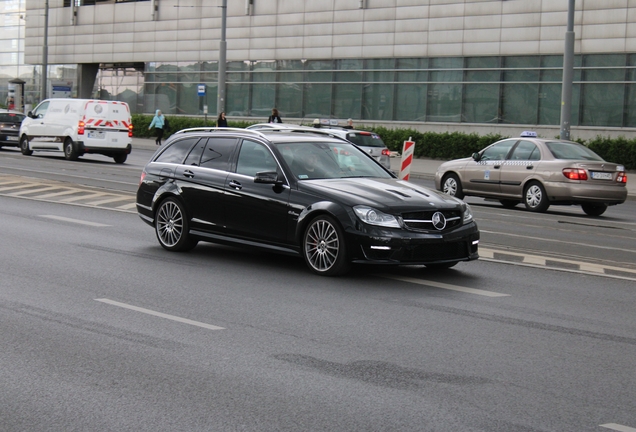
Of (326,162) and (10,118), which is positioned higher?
(10,118)

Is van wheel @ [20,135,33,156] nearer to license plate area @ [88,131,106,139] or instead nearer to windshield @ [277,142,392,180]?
license plate area @ [88,131,106,139]

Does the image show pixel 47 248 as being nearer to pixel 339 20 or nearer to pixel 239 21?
pixel 339 20

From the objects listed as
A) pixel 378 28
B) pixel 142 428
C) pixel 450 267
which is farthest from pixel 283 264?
pixel 378 28

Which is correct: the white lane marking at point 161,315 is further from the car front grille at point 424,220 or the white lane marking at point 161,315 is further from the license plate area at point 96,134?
the license plate area at point 96,134

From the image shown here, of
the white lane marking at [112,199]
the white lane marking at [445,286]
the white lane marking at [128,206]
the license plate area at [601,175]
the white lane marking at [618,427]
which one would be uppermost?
the license plate area at [601,175]

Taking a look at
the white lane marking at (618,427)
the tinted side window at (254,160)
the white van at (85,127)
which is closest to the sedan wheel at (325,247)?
the tinted side window at (254,160)

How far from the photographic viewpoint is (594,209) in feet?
68.7

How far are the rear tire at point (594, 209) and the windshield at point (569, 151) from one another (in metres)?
1.00

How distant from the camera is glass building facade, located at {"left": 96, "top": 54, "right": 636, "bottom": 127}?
3997 centimetres

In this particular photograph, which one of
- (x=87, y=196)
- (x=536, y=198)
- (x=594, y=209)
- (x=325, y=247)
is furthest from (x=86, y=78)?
(x=325, y=247)

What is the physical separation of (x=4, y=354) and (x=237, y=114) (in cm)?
4853

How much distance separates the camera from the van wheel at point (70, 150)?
31.5 meters

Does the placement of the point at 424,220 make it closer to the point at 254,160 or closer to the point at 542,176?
the point at 254,160

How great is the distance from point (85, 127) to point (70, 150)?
3.45 feet
